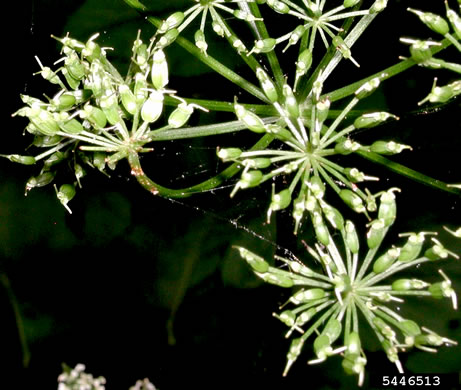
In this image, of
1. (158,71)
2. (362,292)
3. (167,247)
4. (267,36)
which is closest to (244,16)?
(267,36)

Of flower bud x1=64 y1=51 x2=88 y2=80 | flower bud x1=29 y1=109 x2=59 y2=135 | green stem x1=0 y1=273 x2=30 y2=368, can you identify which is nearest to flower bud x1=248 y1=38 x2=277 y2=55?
flower bud x1=64 y1=51 x2=88 y2=80

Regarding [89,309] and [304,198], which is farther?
[89,309]

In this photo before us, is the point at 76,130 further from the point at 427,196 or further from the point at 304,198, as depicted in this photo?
the point at 427,196

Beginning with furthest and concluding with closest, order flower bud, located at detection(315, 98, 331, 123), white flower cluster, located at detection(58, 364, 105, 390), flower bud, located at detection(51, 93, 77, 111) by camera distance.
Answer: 1. white flower cluster, located at detection(58, 364, 105, 390)
2. flower bud, located at detection(51, 93, 77, 111)
3. flower bud, located at detection(315, 98, 331, 123)

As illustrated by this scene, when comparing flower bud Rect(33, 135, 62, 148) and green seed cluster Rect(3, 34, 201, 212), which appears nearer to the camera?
green seed cluster Rect(3, 34, 201, 212)

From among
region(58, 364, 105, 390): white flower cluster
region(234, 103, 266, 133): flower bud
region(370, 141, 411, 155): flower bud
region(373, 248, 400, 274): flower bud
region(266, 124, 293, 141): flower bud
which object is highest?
region(234, 103, 266, 133): flower bud

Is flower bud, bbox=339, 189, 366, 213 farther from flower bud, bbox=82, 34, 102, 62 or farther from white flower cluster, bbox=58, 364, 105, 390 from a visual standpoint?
white flower cluster, bbox=58, 364, 105, 390

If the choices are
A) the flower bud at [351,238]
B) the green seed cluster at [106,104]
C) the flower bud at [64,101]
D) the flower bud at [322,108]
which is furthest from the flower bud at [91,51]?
the flower bud at [351,238]

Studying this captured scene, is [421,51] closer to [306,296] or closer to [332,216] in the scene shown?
Result: [332,216]

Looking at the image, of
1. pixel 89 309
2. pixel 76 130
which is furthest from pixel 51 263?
pixel 76 130
